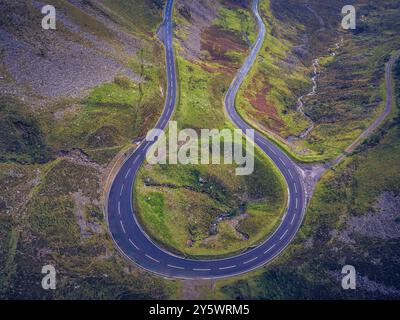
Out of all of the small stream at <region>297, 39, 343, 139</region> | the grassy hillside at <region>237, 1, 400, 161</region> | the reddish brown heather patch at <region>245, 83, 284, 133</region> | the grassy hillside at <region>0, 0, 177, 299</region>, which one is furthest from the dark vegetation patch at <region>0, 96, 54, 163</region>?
the small stream at <region>297, 39, 343, 139</region>

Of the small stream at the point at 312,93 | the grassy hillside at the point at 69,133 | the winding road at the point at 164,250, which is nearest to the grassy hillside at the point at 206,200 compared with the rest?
the winding road at the point at 164,250

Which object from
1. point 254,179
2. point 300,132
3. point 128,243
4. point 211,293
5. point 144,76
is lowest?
point 211,293

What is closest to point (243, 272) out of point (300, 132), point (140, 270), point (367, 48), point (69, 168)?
point (140, 270)

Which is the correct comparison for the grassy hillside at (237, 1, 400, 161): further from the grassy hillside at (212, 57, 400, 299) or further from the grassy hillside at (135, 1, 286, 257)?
the grassy hillside at (135, 1, 286, 257)

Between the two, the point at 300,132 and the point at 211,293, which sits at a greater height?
the point at 300,132

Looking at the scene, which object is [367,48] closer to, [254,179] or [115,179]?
[254,179]

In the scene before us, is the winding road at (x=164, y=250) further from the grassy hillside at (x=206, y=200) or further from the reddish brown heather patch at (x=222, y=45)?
the reddish brown heather patch at (x=222, y=45)

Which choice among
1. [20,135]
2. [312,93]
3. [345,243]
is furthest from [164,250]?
[312,93]
